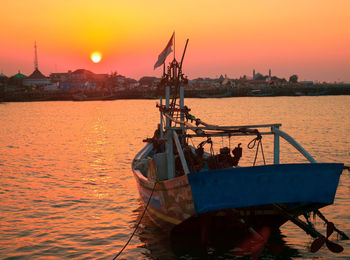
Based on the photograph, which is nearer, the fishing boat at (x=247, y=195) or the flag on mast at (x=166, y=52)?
the fishing boat at (x=247, y=195)

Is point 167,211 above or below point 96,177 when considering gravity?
above

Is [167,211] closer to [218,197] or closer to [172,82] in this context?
[218,197]

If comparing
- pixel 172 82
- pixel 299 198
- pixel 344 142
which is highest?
pixel 172 82

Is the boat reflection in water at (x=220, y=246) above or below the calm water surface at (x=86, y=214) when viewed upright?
above

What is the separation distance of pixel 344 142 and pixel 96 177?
25439 mm

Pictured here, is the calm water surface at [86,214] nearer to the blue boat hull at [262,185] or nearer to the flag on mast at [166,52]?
the blue boat hull at [262,185]

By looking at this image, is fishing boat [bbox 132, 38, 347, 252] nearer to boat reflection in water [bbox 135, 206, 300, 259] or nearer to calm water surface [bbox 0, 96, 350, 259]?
boat reflection in water [bbox 135, 206, 300, 259]

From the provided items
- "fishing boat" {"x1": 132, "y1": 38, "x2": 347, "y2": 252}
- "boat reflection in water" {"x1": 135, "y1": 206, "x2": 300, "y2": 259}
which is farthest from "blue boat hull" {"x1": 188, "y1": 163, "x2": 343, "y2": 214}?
"boat reflection in water" {"x1": 135, "y1": 206, "x2": 300, "y2": 259}

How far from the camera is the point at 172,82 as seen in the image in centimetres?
1988

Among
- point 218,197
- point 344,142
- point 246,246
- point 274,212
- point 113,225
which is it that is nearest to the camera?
point 218,197

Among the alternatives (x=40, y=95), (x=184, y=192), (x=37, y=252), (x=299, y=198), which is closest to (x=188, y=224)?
(x=184, y=192)

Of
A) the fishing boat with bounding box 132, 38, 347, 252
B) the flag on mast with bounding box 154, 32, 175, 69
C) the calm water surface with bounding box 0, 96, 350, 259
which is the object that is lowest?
the calm water surface with bounding box 0, 96, 350, 259

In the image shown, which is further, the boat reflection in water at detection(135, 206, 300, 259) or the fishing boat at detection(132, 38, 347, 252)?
the boat reflection in water at detection(135, 206, 300, 259)

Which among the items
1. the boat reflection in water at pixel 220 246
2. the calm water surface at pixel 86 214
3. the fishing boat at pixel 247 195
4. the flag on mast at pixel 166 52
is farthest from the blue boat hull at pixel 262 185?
the flag on mast at pixel 166 52
